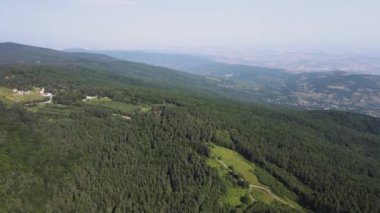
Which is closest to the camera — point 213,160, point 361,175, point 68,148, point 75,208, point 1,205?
point 1,205

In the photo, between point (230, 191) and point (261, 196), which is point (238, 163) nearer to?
point (230, 191)

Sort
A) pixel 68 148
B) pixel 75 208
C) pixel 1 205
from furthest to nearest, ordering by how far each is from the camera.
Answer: pixel 68 148 < pixel 75 208 < pixel 1 205

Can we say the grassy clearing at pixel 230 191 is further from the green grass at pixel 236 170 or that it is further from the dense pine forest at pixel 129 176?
the dense pine forest at pixel 129 176

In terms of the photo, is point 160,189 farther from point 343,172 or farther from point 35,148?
point 343,172

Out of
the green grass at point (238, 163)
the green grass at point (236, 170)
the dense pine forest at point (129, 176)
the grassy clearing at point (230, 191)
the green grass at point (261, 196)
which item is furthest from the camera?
the green grass at point (238, 163)

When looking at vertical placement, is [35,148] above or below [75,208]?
above

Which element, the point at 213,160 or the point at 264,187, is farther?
the point at 213,160

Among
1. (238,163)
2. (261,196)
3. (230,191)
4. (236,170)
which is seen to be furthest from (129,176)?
(261,196)

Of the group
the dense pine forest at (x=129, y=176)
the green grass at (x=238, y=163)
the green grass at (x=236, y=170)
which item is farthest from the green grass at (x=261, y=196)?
the green grass at (x=238, y=163)

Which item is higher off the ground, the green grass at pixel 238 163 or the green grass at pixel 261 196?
→ the green grass at pixel 238 163

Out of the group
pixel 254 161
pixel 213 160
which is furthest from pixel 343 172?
pixel 213 160

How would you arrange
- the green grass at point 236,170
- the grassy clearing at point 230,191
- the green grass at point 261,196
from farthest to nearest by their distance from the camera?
the green grass at point 236,170 → the green grass at point 261,196 → the grassy clearing at point 230,191
